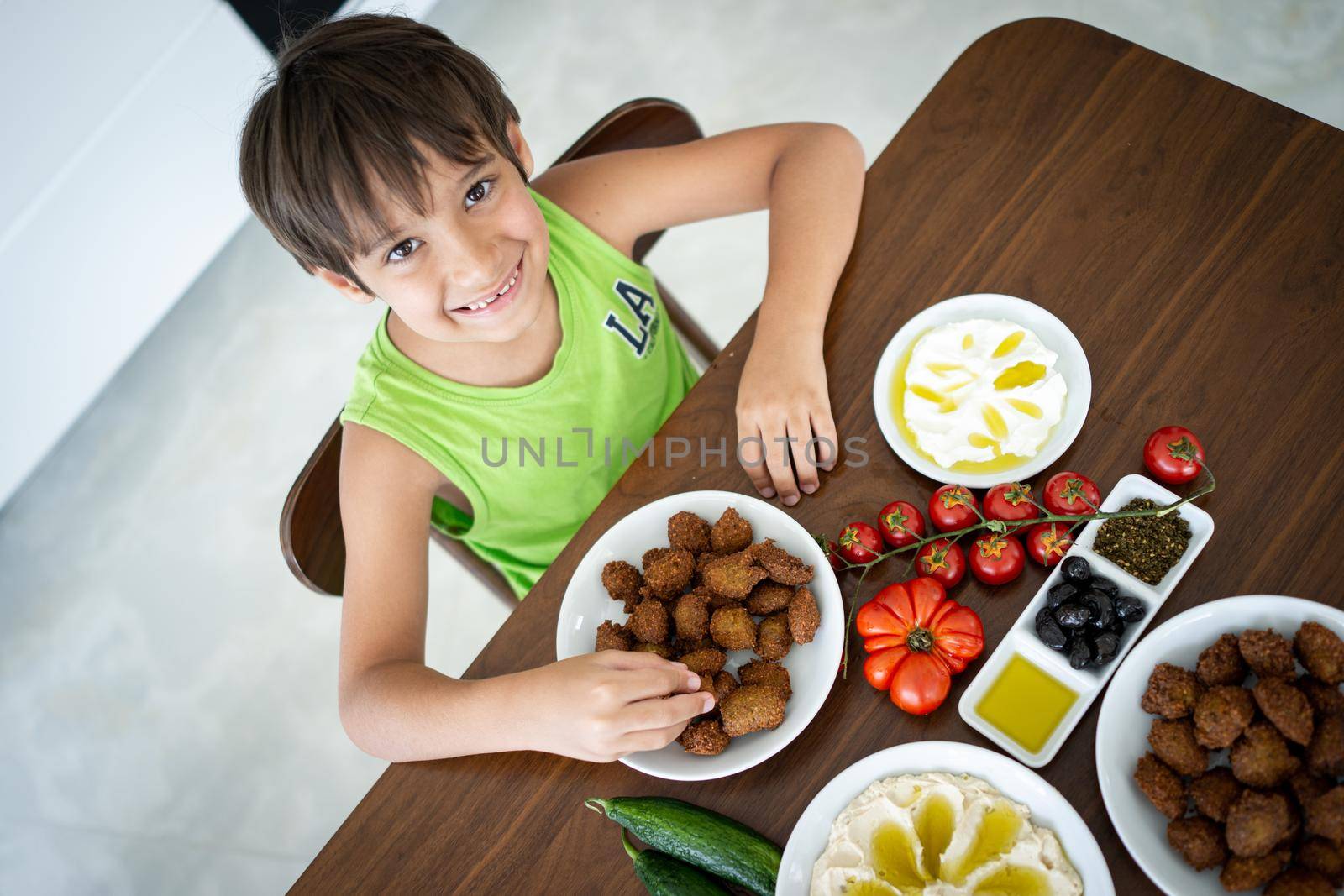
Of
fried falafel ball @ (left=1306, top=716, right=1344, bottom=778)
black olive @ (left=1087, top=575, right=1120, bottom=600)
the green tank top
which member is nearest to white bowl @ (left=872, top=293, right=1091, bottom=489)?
black olive @ (left=1087, top=575, right=1120, bottom=600)

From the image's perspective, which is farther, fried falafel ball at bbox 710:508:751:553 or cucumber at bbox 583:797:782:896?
fried falafel ball at bbox 710:508:751:553

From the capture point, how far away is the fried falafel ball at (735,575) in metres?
0.98

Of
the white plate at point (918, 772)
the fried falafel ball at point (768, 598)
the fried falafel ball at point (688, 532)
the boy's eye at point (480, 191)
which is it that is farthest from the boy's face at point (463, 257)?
the white plate at point (918, 772)

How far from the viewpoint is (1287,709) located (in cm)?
79

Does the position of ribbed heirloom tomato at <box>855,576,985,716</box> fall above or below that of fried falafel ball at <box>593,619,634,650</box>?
above

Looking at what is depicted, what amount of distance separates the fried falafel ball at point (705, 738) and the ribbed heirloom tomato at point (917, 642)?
0.17 m

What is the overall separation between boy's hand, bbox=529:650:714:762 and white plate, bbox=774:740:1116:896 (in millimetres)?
149

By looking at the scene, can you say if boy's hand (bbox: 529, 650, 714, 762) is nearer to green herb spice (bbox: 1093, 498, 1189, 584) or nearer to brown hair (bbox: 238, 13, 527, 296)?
green herb spice (bbox: 1093, 498, 1189, 584)

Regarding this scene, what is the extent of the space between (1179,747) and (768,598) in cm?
40

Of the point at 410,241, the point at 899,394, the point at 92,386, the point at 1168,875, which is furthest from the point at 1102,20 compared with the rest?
the point at 92,386

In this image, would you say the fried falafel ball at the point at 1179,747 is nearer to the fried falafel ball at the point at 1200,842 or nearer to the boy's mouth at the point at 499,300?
the fried falafel ball at the point at 1200,842

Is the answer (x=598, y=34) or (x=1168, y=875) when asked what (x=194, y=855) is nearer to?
(x=1168, y=875)

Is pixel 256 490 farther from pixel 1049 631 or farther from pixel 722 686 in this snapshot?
pixel 1049 631

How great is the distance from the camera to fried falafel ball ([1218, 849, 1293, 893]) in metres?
0.77
